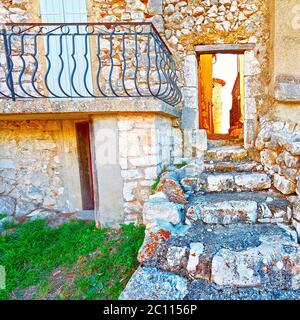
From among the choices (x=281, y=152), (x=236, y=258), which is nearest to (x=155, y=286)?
(x=236, y=258)

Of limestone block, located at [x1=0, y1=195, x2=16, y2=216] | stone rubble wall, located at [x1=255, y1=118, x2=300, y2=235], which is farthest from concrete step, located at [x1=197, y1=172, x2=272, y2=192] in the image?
limestone block, located at [x1=0, y1=195, x2=16, y2=216]

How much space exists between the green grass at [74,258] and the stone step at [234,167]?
1.38 meters

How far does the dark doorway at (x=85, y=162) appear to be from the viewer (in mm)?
3963

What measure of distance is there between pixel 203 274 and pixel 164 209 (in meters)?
0.70

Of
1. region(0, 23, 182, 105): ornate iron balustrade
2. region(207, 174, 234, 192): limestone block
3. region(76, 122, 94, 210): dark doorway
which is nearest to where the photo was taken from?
region(207, 174, 234, 192): limestone block

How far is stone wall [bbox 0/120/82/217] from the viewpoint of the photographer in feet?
12.5

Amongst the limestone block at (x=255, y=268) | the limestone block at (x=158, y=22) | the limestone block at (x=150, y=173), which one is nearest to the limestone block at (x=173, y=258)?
the limestone block at (x=255, y=268)

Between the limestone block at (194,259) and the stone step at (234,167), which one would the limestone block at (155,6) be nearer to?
the stone step at (234,167)

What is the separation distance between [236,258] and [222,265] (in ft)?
0.41

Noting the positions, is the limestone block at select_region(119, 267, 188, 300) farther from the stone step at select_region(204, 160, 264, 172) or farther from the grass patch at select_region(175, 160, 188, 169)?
the grass patch at select_region(175, 160, 188, 169)

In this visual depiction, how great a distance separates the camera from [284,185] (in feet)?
7.90

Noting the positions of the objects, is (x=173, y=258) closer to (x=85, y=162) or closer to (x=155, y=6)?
(x=85, y=162)

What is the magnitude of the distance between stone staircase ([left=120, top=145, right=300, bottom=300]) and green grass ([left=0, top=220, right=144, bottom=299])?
0.55 m
